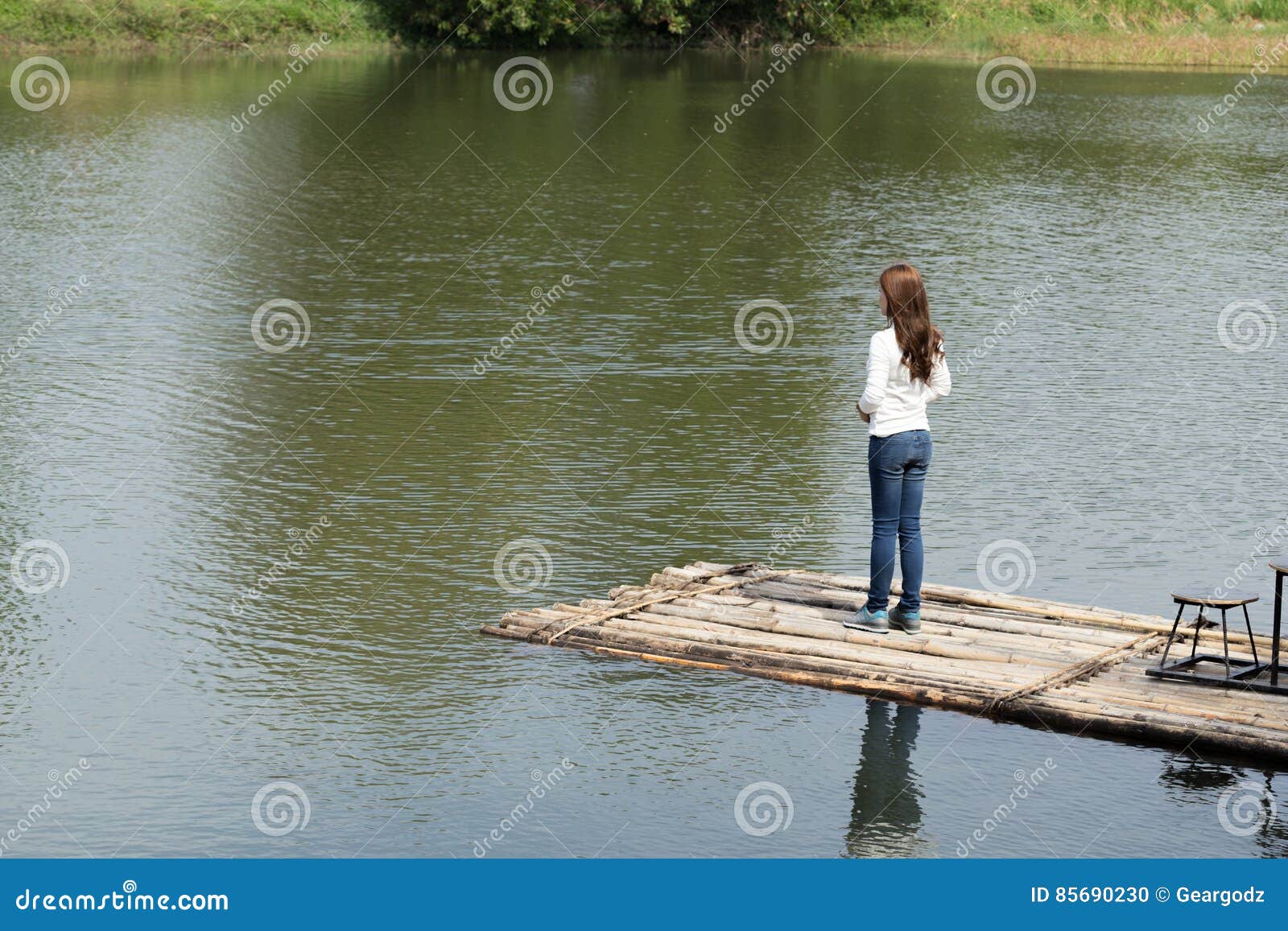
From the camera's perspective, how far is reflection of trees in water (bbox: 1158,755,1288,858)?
25.8 ft

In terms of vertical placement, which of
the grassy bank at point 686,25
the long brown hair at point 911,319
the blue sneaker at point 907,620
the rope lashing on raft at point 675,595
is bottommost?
the blue sneaker at point 907,620

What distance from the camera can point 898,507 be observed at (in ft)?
31.6

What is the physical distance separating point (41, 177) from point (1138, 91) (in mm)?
23982

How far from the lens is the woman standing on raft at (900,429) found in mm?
9250

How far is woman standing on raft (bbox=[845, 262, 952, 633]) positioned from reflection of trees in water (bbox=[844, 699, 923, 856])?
711mm

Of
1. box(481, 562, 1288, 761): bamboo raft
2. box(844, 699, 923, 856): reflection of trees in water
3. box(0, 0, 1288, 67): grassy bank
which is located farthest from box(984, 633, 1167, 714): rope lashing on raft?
box(0, 0, 1288, 67): grassy bank

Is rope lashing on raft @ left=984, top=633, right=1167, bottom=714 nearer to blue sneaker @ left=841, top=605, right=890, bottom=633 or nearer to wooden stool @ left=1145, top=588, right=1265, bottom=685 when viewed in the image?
wooden stool @ left=1145, top=588, right=1265, bottom=685

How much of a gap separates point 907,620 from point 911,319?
5.50 ft

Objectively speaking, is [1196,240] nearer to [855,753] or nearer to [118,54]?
[855,753]

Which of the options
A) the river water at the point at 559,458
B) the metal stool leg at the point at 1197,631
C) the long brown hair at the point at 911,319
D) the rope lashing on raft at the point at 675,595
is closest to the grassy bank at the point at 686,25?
the river water at the point at 559,458

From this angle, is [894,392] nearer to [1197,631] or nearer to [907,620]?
[907,620]

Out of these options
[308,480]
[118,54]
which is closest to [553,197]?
[308,480]

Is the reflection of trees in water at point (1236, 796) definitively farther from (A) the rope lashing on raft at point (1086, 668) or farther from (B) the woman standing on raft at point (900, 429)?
(B) the woman standing on raft at point (900, 429)

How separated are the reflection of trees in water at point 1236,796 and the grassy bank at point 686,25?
40750 millimetres
